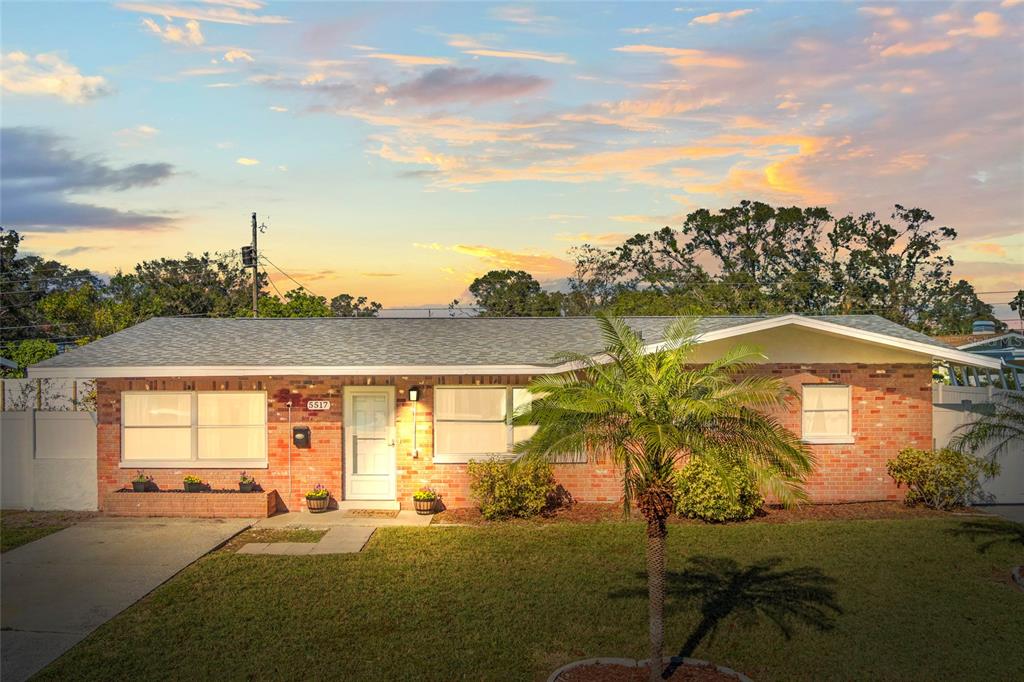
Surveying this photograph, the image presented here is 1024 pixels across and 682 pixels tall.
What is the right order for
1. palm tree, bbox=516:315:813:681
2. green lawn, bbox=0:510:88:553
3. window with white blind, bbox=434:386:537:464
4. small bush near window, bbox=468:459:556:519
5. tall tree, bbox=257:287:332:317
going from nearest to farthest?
palm tree, bbox=516:315:813:681 < green lawn, bbox=0:510:88:553 < small bush near window, bbox=468:459:556:519 < window with white blind, bbox=434:386:537:464 < tall tree, bbox=257:287:332:317

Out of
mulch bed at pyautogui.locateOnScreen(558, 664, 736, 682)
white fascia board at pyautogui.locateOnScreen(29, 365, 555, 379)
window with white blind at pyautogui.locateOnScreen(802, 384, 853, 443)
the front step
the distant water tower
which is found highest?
the distant water tower

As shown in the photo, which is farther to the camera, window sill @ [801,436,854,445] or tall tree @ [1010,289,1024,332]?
tall tree @ [1010,289,1024,332]

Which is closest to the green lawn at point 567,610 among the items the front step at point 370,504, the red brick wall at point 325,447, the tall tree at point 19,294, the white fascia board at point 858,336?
the front step at point 370,504

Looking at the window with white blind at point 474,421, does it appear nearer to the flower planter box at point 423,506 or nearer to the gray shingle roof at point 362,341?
the gray shingle roof at point 362,341

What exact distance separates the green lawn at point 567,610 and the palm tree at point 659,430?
1.71 m

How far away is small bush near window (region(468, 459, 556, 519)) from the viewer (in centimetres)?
1525

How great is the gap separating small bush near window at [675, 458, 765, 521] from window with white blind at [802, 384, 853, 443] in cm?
219

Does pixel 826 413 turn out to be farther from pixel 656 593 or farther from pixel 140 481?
pixel 140 481

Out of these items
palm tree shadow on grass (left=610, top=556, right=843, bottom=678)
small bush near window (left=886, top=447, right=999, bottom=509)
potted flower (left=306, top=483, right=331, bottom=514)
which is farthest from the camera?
small bush near window (left=886, top=447, right=999, bottom=509)

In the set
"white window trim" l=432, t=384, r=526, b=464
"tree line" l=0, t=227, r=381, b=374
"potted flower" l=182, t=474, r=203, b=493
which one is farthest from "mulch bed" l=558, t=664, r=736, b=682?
"tree line" l=0, t=227, r=381, b=374

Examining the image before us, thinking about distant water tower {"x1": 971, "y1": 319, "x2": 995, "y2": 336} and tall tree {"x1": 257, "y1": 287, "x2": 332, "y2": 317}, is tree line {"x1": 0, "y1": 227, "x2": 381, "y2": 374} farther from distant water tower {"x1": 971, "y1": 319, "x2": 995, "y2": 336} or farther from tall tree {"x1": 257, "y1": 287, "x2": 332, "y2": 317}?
distant water tower {"x1": 971, "y1": 319, "x2": 995, "y2": 336}

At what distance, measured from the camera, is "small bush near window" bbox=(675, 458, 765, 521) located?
15.1 metres

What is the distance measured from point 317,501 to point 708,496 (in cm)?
733

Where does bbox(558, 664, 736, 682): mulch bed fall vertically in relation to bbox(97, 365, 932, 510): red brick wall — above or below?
below
